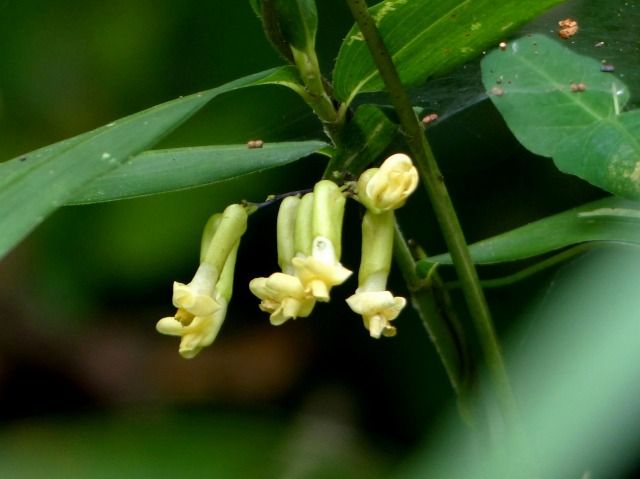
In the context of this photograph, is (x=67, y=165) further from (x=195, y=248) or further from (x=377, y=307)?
(x=195, y=248)

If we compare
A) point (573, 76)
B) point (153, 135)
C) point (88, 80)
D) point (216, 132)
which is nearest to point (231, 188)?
point (216, 132)

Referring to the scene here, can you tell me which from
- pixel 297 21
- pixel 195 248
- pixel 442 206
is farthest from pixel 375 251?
pixel 195 248

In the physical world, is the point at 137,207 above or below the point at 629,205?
above

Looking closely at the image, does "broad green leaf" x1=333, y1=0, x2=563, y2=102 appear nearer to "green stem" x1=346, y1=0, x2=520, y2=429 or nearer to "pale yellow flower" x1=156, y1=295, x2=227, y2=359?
"green stem" x1=346, y1=0, x2=520, y2=429

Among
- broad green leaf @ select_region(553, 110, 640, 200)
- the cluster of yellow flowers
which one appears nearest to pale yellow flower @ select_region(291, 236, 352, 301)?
the cluster of yellow flowers

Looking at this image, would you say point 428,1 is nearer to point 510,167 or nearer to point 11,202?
point 11,202
